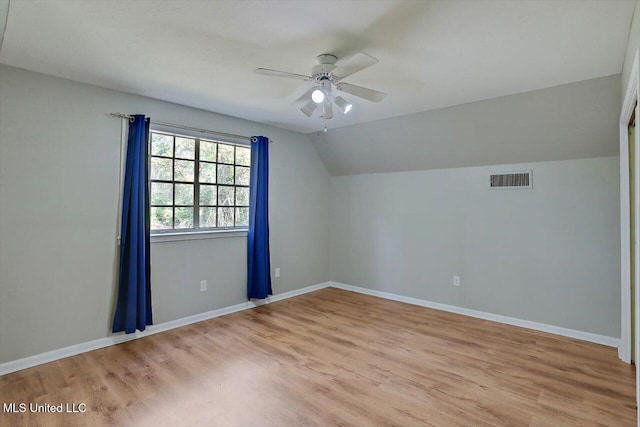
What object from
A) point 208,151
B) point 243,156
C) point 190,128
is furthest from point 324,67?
point 243,156

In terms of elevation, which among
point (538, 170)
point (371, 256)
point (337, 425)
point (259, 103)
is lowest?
point (337, 425)

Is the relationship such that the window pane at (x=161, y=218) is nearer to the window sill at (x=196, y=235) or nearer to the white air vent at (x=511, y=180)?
the window sill at (x=196, y=235)

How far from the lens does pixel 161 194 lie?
136 inches

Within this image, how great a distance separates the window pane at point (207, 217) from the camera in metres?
3.81

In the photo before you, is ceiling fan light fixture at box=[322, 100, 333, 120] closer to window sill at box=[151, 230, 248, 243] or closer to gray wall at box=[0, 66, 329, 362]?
gray wall at box=[0, 66, 329, 362]

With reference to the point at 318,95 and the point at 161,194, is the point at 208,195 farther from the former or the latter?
the point at 318,95

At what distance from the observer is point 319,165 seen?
206 inches

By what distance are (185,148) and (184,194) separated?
522mm

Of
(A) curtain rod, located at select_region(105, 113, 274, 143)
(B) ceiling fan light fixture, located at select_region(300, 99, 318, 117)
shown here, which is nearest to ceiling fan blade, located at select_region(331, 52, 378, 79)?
(B) ceiling fan light fixture, located at select_region(300, 99, 318, 117)

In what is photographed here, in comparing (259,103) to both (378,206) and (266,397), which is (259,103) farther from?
(266,397)

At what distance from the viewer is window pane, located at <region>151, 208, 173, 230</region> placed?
11.2 ft

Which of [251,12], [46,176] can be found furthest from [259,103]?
[46,176]

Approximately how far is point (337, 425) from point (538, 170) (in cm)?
330

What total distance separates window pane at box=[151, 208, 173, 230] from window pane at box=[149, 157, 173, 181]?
1.13 ft
